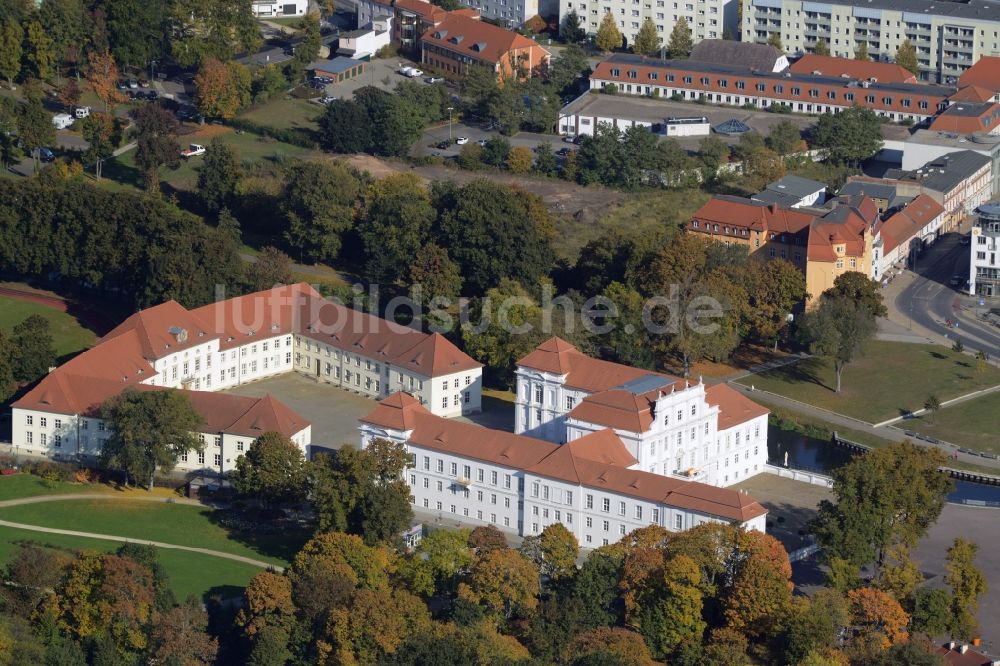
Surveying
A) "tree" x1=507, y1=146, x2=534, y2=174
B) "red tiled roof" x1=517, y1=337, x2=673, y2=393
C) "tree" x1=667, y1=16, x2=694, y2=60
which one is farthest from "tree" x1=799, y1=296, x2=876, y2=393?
"tree" x1=667, y1=16, x2=694, y2=60

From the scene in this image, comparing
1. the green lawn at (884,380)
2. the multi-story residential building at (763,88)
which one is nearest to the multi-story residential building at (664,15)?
the multi-story residential building at (763,88)

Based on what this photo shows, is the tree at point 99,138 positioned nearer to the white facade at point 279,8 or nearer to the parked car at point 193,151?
the parked car at point 193,151

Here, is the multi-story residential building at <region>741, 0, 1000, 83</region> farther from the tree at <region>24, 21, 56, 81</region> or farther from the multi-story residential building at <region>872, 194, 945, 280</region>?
the tree at <region>24, 21, 56, 81</region>

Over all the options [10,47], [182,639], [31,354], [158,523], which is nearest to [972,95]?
[10,47]

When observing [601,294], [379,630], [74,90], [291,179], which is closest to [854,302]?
[601,294]

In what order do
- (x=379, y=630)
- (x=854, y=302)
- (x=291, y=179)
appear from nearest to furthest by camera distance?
(x=379, y=630)
(x=854, y=302)
(x=291, y=179)

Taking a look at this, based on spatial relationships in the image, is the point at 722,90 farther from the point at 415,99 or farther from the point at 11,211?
the point at 11,211
